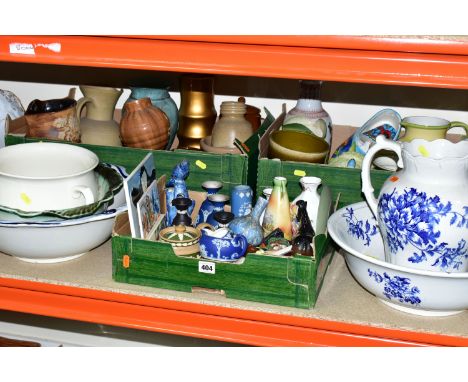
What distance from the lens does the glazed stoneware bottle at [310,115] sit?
1.31m

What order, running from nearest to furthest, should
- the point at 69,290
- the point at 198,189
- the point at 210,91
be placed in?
the point at 69,290 → the point at 198,189 → the point at 210,91

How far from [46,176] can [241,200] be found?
35 centimetres

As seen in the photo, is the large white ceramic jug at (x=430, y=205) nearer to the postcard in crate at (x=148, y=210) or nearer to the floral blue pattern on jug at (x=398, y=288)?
the floral blue pattern on jug at (x=398, y=288)

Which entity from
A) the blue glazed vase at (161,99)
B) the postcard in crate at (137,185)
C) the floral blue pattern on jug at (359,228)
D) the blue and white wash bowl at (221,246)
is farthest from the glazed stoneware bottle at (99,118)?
the floral blue pattern on jug at (359,228)

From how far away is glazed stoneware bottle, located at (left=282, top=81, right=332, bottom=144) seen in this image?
1312mm

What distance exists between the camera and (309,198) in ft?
3.92

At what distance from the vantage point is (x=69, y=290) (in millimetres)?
1184

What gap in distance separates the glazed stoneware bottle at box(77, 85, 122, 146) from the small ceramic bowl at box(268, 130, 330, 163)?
34 centimetres

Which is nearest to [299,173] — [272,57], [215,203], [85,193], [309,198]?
[309,198]

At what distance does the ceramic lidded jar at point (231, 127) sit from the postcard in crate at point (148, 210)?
0.16 meters

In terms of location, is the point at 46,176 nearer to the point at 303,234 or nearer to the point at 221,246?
the point at 221,246
